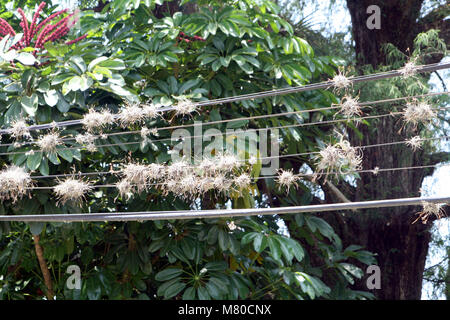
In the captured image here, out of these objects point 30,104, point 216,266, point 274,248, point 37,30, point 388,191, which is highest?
point 37,30

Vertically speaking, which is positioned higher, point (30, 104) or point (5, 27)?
point (5, 27)

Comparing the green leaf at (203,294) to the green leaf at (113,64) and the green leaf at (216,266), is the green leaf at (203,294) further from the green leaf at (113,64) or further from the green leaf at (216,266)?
the green leaf at (113,64)

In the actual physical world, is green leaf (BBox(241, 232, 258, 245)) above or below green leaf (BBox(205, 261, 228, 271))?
above

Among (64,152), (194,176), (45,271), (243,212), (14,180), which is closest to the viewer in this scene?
(243,212)

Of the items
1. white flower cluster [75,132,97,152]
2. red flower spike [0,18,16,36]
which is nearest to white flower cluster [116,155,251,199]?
white flower cluster [75,132,97,152]

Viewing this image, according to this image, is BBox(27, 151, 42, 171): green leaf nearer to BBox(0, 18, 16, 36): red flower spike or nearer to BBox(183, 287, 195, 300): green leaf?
BBox(0, 18, 16, 36): red flower spike

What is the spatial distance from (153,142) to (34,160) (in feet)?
1.94

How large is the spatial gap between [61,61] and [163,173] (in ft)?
2.68

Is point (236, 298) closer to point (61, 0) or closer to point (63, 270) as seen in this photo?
point (63, 270)

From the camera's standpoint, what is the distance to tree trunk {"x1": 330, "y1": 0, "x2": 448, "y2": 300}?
407 cm

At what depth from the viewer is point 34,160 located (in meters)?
2.55

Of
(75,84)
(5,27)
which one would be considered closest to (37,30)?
(5,27)

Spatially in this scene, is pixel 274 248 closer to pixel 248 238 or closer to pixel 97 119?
pixel 248 238

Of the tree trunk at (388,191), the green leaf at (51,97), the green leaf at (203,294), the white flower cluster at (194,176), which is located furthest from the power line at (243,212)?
the tree trunk at (388,191)
